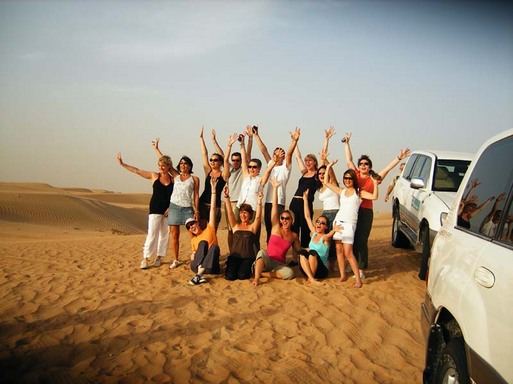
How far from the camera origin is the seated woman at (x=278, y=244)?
7523mm

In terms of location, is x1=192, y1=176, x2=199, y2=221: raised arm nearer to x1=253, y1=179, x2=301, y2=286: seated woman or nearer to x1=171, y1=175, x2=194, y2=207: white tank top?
x1=171, y1=175, x2=194, y2=207: white tank top

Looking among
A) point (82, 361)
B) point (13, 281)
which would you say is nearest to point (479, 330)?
point (82, 361)

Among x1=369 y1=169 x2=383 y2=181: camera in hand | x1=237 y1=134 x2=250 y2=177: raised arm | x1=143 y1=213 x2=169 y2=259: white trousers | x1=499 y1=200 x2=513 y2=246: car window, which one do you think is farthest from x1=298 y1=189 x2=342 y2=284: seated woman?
x1=499 y1=200 x2=513 y2=246: car window

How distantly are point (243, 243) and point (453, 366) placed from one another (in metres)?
5.09

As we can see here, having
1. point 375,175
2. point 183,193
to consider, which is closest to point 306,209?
point 375,175

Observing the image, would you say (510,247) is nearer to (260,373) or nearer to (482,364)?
(482,364)

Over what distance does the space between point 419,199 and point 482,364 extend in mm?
5996

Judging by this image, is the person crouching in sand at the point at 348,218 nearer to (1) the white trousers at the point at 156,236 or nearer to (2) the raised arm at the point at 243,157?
(2) the raised arm at the point at 243,157

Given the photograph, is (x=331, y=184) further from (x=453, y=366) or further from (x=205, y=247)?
(x=453, y=366)

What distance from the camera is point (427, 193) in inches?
298

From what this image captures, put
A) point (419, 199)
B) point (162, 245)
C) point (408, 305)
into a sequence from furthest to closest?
point (162, 245)
point (419, 199)
point (408, 305)

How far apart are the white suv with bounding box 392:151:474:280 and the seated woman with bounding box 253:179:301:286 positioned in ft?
7.25

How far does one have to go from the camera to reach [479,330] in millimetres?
2275

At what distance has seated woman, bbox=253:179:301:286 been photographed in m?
7.52
